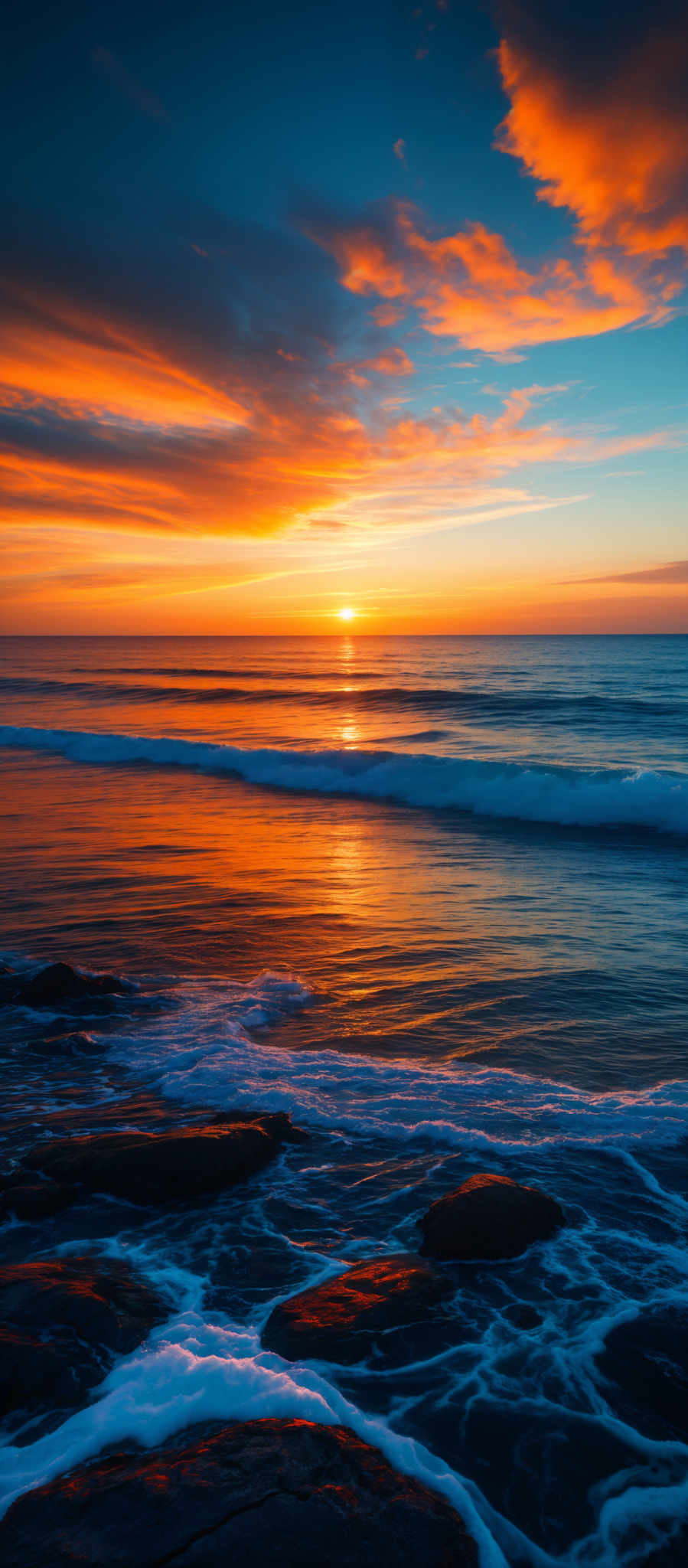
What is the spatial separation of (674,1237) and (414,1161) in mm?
1541

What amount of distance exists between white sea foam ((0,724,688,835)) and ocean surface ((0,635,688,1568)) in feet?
0.34

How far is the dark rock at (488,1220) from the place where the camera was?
4.01 metres

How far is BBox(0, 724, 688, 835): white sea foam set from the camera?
53.5ft

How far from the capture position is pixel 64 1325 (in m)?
3.43

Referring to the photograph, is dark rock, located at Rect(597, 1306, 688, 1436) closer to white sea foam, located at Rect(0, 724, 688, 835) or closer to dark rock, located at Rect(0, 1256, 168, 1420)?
dark rock, located at Rect(0, 1256, 168, 1420)

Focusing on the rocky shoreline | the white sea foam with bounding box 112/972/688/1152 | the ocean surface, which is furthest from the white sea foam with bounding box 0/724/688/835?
the rocky shoreline

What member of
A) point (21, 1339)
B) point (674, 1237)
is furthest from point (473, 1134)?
point (21, 1339)

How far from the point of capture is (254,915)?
10117 millimetres

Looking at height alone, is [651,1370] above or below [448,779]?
below

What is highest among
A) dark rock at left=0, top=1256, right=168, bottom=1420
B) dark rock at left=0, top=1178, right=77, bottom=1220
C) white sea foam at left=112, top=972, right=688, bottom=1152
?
dark rock at left=0, top=1256, right=168, bottom=1420

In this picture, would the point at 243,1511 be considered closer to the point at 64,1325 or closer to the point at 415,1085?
the point at 64,1325

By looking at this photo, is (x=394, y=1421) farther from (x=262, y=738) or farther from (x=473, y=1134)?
(x=262, y=738)

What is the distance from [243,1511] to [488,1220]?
1968mm

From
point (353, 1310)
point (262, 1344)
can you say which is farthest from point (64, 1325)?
point (353, 1310)
